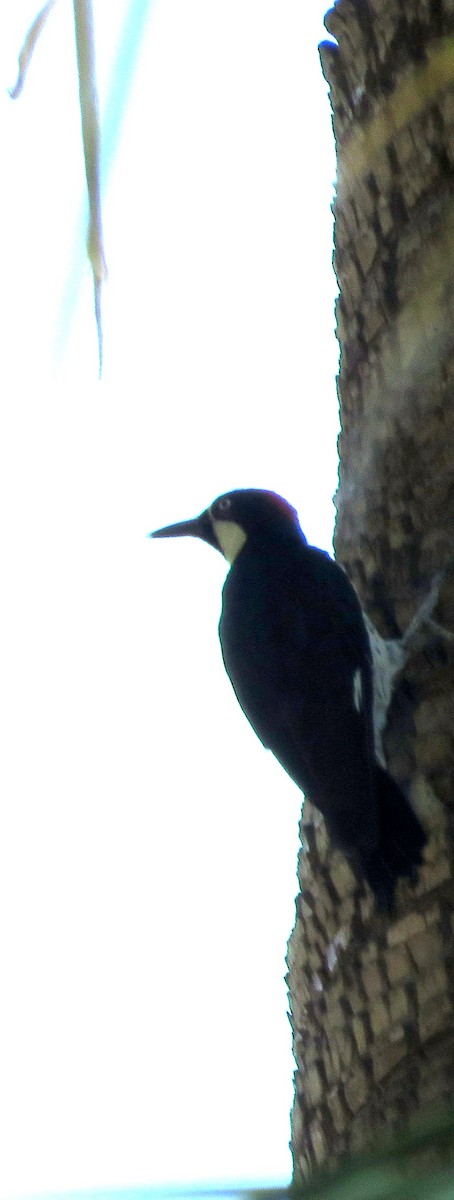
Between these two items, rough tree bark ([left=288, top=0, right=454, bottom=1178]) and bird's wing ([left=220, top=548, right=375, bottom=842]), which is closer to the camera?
rough tree bark ([left=288, top=0, right=454, bottom=1178])

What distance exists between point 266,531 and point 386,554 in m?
0.68

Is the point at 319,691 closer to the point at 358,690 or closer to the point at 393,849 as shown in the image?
the point at 358,690

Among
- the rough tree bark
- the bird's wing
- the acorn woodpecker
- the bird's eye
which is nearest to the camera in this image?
the rough tree bark

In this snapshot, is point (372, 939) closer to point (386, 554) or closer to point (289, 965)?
point (289, 965)

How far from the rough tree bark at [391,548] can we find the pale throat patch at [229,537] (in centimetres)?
51

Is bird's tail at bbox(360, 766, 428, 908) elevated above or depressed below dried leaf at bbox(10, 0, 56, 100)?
below

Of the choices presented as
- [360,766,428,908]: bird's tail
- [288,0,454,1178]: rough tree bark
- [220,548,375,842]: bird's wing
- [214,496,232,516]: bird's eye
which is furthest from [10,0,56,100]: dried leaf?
[214,496,232,516]: bird's eye

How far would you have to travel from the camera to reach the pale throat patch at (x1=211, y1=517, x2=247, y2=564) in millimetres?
3127

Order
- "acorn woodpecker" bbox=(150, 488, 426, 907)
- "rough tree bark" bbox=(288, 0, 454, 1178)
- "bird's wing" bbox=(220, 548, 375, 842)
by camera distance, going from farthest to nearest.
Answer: "bird's wing" bbox=(220, 548, 375, 842)
"acorn woodpecker" bbox=(150, 488, 426, 907)
"rough tree bark" bbox=(288, 0, 454, 1178)

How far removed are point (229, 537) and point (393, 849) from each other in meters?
1.36

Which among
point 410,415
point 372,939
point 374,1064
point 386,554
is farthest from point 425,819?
point 410,415

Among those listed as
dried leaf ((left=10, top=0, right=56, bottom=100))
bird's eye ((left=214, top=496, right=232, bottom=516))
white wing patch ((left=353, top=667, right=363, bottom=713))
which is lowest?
dried leaf ((left=10, top=0, right=56, bottom=100))

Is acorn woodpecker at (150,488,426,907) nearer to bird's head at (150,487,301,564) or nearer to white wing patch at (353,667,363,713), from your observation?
white wing patch at (353,667,363,713)

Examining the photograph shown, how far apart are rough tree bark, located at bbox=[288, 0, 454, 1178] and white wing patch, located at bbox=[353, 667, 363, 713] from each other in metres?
0.06
